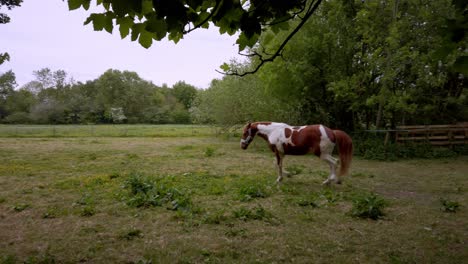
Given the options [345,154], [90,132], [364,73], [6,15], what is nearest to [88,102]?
[90,132]

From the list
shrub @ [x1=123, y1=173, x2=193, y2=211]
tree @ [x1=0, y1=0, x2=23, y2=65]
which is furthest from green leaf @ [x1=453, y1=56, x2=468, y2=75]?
tree @ [x1=0, y1=0, x2=23, y2=65]

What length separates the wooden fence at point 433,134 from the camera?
42.3 feet

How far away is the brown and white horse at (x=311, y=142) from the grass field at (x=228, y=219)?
1.86 ft

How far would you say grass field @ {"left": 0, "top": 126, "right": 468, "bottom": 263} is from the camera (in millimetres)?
3680

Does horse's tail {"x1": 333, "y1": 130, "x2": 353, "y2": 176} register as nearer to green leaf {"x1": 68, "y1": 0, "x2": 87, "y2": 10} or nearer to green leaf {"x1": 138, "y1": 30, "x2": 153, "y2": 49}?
green leaf {"x1": 138, "y1": 30, "x2": 153, "y2": 49}

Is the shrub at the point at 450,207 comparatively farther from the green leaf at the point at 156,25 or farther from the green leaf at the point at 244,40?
the green leaf at the point at 156,25

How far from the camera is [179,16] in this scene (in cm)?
175

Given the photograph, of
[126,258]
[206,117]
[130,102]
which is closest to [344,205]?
[126,258]

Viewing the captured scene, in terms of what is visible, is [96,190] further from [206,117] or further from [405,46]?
[206,117]

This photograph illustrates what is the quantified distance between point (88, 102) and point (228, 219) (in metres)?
55.2

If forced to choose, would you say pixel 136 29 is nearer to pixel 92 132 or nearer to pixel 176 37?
pixel 176 37

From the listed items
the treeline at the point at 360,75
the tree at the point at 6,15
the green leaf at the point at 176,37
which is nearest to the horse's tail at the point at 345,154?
the treeline at the point at 360,75

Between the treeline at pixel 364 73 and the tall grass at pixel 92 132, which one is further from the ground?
the treeline at pixel 364 73

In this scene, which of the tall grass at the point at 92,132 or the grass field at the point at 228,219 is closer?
the grass field at the point at 228,219
